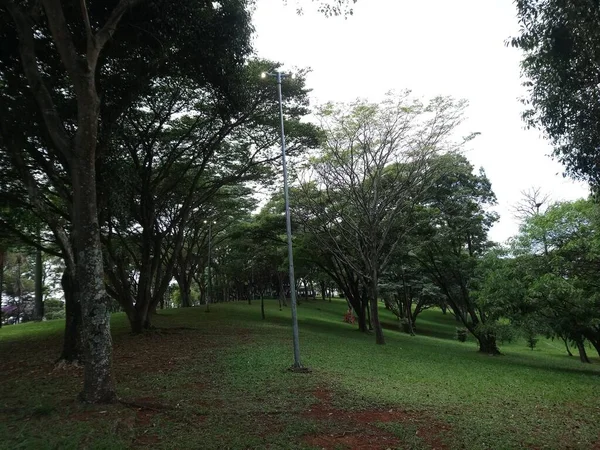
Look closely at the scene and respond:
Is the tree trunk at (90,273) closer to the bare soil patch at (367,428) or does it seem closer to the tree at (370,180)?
the bare soil patch at (367,428)

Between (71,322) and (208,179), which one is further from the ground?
(208,179)

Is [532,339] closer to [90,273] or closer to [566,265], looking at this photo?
[566,265]

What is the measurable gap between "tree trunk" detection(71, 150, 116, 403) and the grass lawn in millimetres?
425

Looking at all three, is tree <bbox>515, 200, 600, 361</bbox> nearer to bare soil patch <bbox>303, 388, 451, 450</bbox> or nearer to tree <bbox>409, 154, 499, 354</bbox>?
tree <bbox>409, 154, 499, 354</bbox>

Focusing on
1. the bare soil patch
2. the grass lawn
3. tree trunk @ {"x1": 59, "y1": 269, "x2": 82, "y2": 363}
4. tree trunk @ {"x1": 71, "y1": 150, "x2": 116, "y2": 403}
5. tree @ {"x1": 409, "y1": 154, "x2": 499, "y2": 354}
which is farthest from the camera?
tree @ {"x1": 409, "y1": 154, "x2": 499, "y2": 354}

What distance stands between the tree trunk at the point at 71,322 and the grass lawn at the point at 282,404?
23.0 inches

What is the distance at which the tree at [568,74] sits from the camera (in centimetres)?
707

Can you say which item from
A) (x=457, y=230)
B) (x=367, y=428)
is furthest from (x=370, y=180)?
(x=367, y=428)

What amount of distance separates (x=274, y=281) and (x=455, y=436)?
38.7 m

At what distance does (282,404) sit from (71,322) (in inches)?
226

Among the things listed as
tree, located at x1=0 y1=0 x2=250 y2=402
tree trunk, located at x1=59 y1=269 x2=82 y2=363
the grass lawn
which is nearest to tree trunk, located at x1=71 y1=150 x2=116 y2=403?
tree, located at x1=0 y1=0 x2=250 y2=402

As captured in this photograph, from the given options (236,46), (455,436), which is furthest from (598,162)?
(236,46)

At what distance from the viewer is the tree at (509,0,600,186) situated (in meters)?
7.07

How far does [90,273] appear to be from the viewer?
6.23 meters
